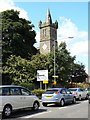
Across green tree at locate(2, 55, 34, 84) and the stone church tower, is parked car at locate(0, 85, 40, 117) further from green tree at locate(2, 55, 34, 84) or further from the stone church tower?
the stone church tower

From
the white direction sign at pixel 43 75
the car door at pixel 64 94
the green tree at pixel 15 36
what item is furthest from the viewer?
the green tree at pixel 15 36

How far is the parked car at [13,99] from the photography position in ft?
33.6

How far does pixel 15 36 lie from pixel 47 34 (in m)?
46.1

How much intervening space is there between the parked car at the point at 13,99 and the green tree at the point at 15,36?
27.3 meters

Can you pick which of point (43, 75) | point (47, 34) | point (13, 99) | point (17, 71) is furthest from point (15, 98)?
point (47, 34)

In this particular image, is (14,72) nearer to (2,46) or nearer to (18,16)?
(2,46)

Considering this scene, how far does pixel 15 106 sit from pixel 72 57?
27184 millimetres

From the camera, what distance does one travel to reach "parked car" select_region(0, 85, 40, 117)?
1025cm

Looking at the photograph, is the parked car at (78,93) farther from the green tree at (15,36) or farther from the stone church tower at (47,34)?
the stone church tower at (47,34)

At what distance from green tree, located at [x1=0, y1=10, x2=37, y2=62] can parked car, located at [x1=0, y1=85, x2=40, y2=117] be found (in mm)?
27311

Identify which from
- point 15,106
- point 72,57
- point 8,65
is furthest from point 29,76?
point 15,106

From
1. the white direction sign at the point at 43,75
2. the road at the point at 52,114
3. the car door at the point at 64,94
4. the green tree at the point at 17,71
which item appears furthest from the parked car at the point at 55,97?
the green tree at the point at 17,71

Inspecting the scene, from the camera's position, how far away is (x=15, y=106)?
10.9m

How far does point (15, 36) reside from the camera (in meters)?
40.0
